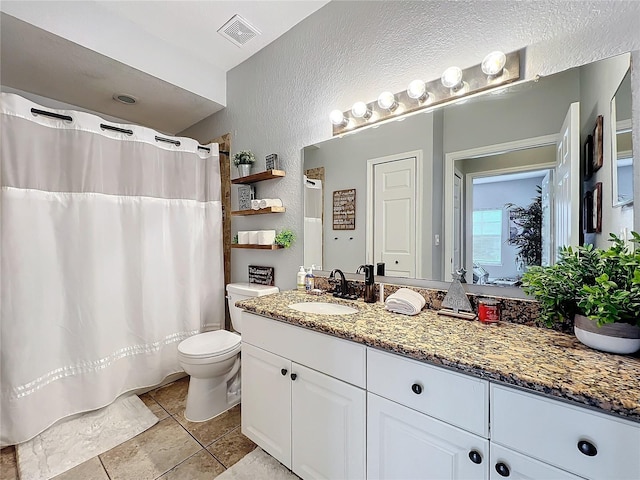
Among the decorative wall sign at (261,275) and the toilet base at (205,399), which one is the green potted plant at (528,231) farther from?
the toilet base at (205,399)

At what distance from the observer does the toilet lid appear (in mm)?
Answer: 1834

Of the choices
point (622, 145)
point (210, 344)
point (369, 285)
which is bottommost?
point (210, 344)

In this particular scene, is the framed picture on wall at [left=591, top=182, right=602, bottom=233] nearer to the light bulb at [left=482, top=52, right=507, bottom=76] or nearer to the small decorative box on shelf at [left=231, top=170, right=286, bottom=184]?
the light bulb at [left=482, top=52, right=507, bottom=76]

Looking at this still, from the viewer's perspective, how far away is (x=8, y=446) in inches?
65.0

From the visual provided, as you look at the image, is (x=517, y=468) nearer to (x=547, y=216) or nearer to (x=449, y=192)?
(x=547, y=216)

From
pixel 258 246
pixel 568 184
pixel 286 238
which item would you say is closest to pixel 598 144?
pixel 568 184

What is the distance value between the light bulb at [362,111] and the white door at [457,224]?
2.01 feet

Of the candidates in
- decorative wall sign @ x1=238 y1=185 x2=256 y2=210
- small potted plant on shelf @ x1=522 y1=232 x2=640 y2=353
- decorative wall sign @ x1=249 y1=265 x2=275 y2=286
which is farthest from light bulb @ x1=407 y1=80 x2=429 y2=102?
decorative wall sign @ x1=249 y1=265 x2=275 y2=286

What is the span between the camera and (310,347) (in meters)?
1.25

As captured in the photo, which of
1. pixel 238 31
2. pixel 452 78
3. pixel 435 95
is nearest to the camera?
pixel 452 78

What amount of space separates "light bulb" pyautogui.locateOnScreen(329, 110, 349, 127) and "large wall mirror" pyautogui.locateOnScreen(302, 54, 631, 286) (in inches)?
3.7

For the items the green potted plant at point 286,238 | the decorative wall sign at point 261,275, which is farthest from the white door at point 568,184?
the decorative wall sign at point 261,275

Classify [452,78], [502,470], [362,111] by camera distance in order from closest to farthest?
[502,470], [452,78], [362,111]

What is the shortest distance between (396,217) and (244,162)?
1332mm
